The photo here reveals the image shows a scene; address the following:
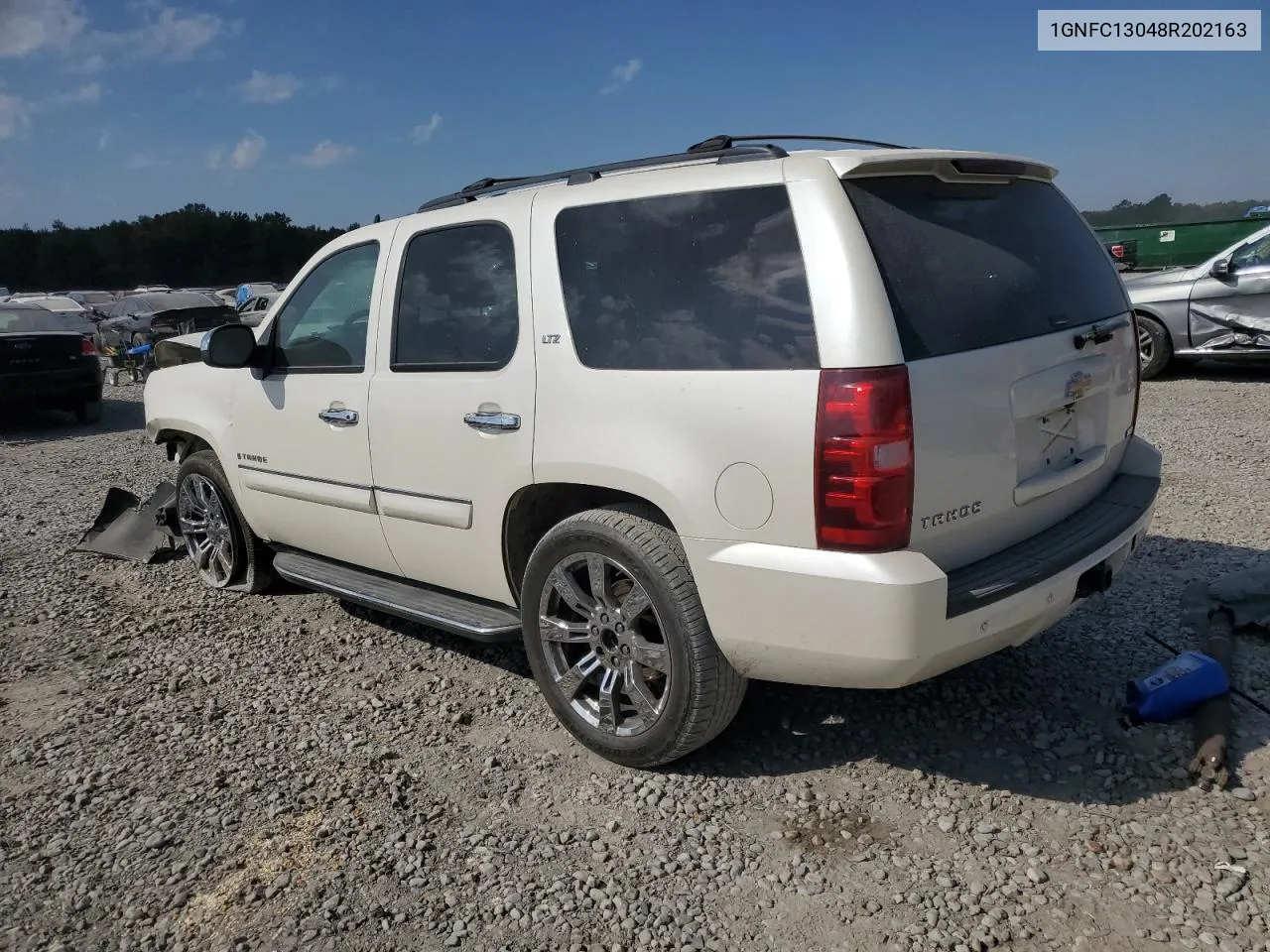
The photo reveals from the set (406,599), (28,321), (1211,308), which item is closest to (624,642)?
(406,599)

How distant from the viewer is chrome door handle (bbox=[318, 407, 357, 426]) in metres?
4.06

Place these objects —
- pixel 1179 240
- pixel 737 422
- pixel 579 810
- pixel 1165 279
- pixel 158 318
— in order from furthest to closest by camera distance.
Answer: pixel 1179 240 < pixel 158 318 < pixel 1165 279 < pixel 579 810 < pixel 737 422

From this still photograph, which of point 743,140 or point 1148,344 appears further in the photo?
point 1148,344

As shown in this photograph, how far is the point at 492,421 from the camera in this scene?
136 inches

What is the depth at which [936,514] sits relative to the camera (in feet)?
8.87

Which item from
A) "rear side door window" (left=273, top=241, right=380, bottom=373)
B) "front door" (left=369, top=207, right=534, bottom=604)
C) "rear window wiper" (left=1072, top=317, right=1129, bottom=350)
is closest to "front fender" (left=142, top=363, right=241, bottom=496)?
"rear side door window" (left=273, top=241, right=380, bottom=373)

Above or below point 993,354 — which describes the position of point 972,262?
above

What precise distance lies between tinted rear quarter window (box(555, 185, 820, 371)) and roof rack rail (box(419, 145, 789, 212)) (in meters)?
0.20

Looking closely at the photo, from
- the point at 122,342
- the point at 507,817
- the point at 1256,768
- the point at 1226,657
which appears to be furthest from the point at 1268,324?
the point at 122,342

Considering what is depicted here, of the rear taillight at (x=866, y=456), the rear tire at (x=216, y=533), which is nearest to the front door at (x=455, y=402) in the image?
the rear taillight at (x=866, y=456)

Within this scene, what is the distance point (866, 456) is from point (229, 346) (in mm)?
3114

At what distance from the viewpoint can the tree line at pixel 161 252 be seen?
5847cm

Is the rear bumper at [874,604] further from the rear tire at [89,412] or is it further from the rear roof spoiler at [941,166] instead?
the rear tire at [89,412]

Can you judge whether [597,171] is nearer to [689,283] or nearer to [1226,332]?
[689,283]
